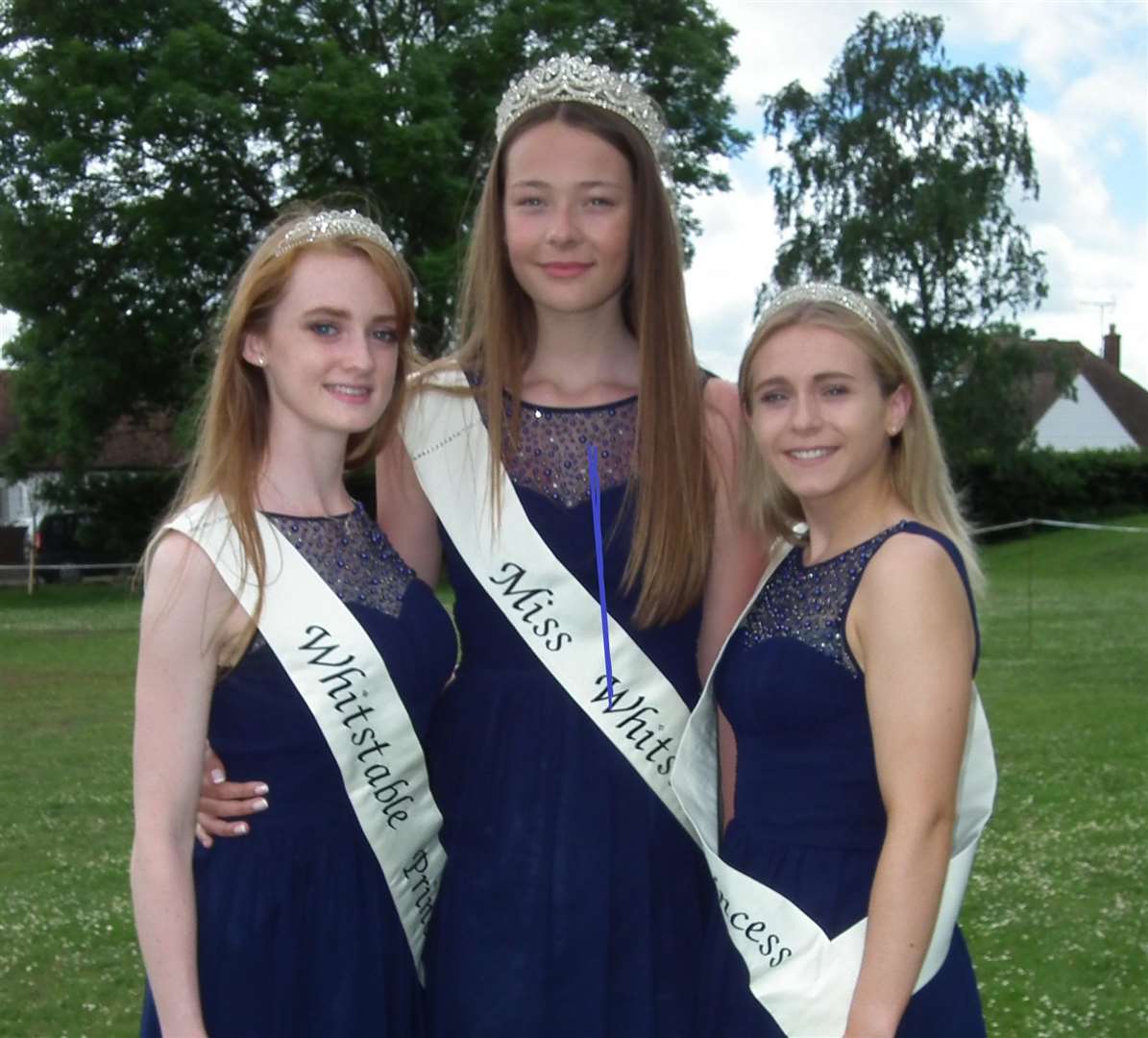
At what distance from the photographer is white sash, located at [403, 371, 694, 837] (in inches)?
85.9

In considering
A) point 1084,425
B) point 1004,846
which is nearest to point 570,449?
point 1004,846

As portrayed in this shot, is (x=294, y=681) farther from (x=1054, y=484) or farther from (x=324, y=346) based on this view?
(x=1054, y=484)

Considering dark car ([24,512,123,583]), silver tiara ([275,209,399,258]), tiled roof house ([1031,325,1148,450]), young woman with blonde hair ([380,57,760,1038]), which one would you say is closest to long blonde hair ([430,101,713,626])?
young woman with blonde hair ([380,57,760,1038])

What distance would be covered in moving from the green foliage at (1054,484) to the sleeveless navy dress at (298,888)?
26.0 metres

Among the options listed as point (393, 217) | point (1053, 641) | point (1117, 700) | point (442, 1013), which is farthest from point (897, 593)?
point (393, 217)

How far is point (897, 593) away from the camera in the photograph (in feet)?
6.08

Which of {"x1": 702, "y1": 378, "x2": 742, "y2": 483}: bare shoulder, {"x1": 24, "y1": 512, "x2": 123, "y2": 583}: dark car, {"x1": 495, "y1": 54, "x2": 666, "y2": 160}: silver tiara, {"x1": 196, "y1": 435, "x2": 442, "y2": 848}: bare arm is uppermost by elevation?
{"x1": 495, "y1": 54, "x2": 666, "y2": 160}: silver tiara

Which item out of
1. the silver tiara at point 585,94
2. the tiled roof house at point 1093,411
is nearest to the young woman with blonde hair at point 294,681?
the silver tiara at point 585,94

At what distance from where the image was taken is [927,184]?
1072 inches

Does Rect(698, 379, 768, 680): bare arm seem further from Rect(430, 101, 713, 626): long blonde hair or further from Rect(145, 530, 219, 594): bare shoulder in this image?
Rect(145, 530, 219, 594): bare shoulder

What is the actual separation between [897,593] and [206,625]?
2.89ft

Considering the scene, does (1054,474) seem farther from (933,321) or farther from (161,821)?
(161,821)

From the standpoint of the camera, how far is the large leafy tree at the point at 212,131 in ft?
62.1

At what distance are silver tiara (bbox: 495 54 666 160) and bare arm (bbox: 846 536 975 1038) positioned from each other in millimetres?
871
